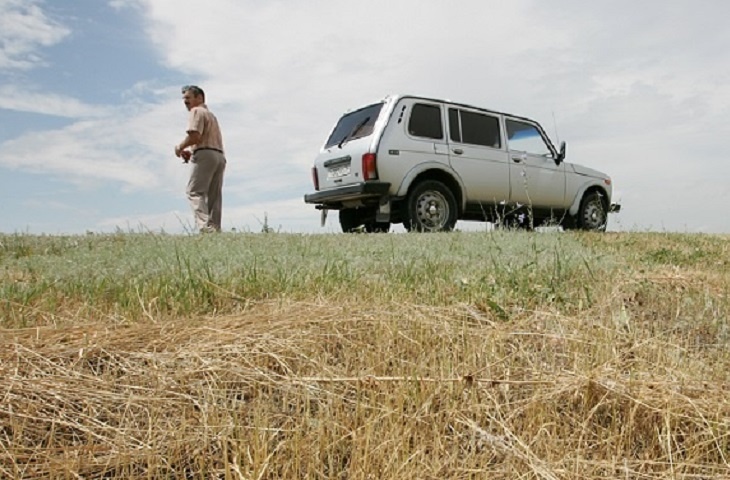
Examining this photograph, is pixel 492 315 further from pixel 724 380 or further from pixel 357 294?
pixel 724 380

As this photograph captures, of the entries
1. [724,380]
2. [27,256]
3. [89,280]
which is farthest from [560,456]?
[27,256]

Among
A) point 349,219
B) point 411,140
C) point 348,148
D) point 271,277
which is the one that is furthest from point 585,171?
point 271,277

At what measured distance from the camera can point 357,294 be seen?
3.26m

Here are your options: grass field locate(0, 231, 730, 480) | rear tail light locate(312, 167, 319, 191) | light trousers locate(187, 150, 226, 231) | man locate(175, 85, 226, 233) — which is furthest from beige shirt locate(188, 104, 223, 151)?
grass field locate(0, 231, 730, 480)

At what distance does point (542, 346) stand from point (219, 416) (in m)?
1.39

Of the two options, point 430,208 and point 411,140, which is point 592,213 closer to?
point 430,208

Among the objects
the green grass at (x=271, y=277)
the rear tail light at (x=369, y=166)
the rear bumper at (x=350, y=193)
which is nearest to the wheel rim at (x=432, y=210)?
the rear bumper at (x=350, y=193)

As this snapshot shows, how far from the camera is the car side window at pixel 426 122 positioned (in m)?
8.75

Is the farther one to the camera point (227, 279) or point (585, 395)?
point (227, 279)

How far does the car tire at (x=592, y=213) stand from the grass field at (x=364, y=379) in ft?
27.0

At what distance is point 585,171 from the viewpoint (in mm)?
11516

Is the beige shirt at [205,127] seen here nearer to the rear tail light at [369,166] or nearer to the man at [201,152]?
the man at [201,152]

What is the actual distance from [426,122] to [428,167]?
2.63 feet

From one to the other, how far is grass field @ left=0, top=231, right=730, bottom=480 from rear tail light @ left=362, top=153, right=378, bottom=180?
472 centimetres
